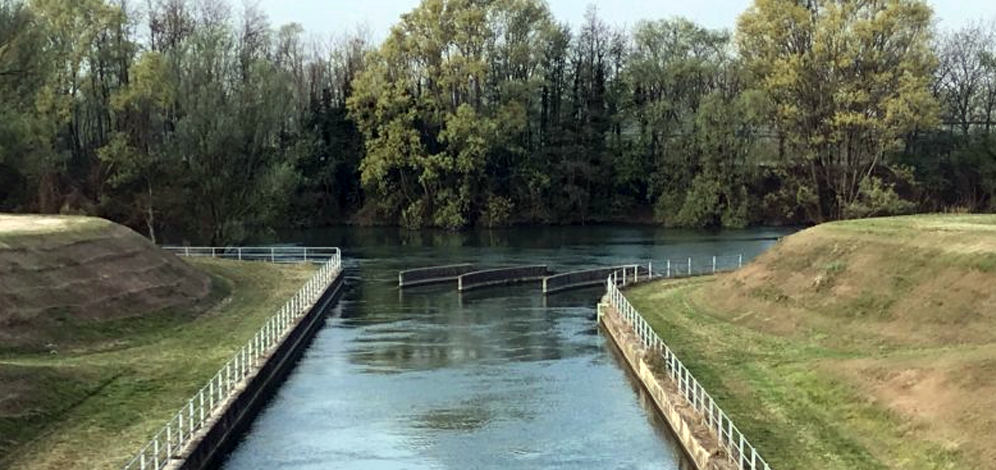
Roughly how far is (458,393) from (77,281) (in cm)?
1899

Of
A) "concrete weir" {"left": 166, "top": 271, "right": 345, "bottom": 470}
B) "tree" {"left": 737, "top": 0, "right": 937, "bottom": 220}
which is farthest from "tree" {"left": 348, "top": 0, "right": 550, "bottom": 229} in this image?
"concrete weir" {"left": 166, "top": 271, "right": 345, "bottom": 470}

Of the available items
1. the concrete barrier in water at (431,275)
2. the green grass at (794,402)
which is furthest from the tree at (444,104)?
the green grass at (794,402)

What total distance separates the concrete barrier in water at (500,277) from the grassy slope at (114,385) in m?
17.9

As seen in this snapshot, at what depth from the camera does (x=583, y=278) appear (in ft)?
228

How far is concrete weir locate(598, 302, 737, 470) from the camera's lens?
26.8 meters

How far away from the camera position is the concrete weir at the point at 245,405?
90.5 feet

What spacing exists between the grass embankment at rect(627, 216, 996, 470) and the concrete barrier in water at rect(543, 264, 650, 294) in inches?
265

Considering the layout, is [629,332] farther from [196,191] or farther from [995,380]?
[196,191]

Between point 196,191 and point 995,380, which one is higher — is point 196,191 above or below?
above

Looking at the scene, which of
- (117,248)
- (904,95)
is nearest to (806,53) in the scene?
(904,95)

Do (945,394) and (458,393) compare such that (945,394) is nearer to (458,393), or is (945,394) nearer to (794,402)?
(794,402)

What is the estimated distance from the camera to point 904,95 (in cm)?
9644

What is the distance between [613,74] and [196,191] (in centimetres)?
6322

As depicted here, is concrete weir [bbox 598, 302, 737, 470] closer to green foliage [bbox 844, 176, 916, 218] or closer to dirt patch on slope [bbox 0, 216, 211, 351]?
dirt patch on slope [bbox 0, 216, 211, 351]
